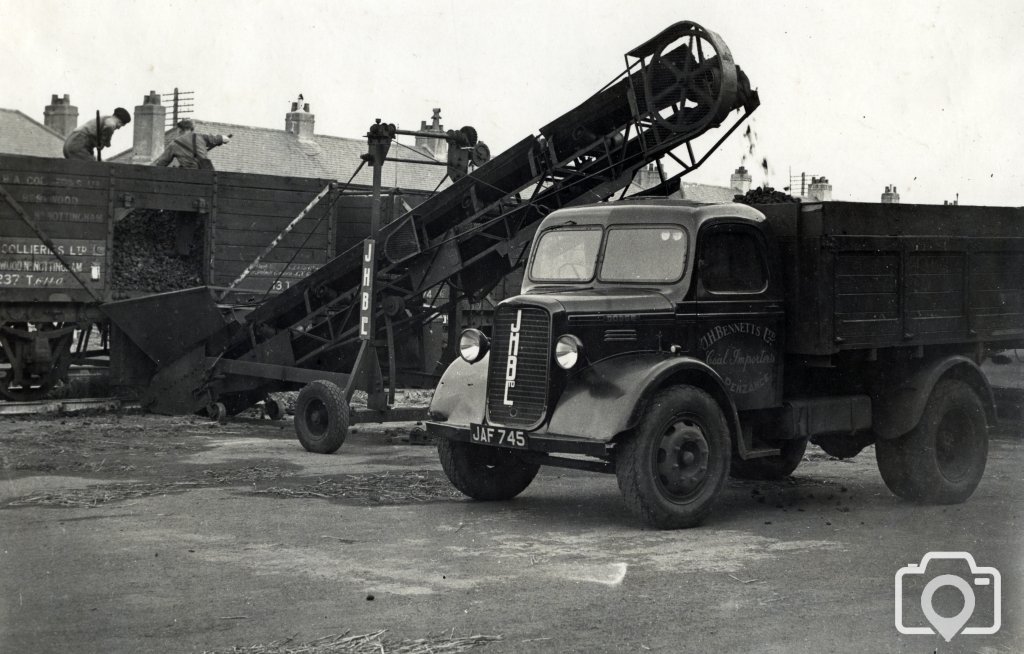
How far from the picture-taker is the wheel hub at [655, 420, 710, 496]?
7.66 metres

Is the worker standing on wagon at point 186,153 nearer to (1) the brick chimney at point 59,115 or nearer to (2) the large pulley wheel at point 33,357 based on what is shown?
(2) the large pulley wheel at point 33,357

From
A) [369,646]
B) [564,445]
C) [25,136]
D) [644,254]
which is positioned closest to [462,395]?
[564,445]

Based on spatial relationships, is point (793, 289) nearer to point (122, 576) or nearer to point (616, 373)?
point (616, 373)

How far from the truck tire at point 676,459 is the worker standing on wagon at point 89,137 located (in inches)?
407

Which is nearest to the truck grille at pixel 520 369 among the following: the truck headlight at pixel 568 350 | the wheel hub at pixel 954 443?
the truck headlight at pixel 568 350

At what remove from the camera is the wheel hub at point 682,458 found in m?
7.66

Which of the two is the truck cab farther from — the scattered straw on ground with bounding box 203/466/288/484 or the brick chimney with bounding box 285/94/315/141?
the brick chimney with bounding box 285/94/315/141

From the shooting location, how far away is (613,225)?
862 centimetres

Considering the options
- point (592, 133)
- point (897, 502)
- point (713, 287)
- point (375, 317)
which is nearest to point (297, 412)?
point (375, 317)

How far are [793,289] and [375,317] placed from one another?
4.55 metres

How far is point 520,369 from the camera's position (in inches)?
314

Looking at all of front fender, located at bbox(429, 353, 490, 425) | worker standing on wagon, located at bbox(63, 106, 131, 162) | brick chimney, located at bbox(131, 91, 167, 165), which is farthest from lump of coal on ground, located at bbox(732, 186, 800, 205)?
brick chimney, located at bbox(131, 91, 167, 165)

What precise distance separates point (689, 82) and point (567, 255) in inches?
81.8

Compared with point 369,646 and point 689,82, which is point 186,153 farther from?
point 369,646
